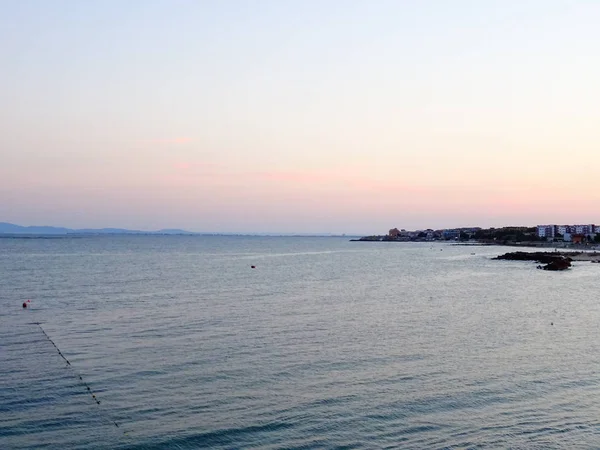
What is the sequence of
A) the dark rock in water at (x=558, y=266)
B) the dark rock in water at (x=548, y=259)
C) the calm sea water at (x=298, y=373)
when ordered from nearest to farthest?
the calm sea water at (x=298, y=373), the dark rock in water at (x=558, y=266), the dark rock in water at (x=548, y=259)

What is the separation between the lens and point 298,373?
23.8 metres

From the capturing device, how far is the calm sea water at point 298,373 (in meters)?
17.5

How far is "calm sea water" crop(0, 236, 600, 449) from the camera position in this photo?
1753cm

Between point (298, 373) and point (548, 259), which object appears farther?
point (548, 259)

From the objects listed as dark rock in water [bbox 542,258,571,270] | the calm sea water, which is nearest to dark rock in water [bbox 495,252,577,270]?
dark rock in water [bbox 542,258,571,270]

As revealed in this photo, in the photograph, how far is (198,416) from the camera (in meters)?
18.8

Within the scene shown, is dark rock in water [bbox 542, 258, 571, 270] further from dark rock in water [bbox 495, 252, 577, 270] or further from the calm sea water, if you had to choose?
the calm sea water

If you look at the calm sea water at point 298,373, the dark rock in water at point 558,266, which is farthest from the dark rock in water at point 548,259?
the calm sea water at point 298,373

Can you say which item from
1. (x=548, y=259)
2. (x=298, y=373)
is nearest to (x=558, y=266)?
(x=548, y=259)

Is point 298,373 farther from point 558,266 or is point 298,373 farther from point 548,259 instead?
point 548,259

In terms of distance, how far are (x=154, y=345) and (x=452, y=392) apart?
1470 cm

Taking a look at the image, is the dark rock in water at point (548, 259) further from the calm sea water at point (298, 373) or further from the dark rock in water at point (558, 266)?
the calm sea water at point (298, 373)

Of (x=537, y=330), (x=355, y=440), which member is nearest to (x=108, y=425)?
(x=355, y=440)

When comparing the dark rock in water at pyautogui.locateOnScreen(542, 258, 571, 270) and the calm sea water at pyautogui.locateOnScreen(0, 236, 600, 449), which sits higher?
the dark rock in water at pyautogui.locateOnScreen(542, 258, 571, 270)
